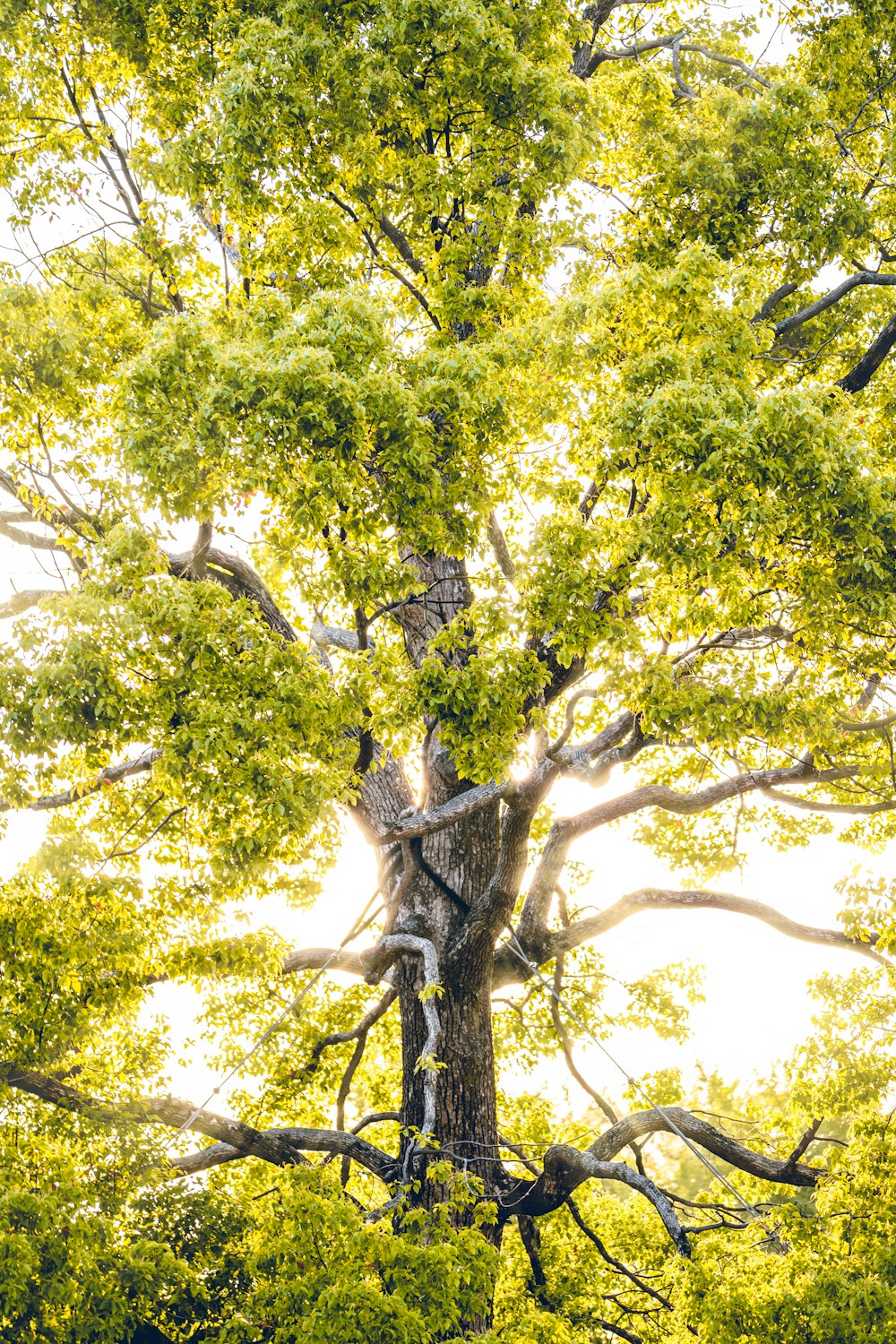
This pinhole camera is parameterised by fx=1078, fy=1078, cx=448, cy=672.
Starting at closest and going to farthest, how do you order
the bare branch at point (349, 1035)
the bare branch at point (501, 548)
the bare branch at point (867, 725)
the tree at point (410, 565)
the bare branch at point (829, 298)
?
1. the tree at point (410, 565)
2. the bare branch at point (829, 298)
3. the bare branch at point (867, 725)
4. the bare branch at point (501, 548)
5. the bare branch at point (349, 1035)

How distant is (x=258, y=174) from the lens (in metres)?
→ 6.38

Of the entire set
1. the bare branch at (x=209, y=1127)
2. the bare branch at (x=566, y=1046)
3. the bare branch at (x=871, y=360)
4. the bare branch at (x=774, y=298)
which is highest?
the bare branch at (x=774, y=298)

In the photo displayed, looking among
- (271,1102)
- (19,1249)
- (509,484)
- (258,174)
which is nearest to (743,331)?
(509,484)

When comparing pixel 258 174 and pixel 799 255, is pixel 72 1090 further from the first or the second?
pixel 799 255

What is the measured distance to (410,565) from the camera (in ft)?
22.2

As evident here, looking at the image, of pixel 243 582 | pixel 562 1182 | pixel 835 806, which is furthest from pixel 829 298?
pixel 562 1182

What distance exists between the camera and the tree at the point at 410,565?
5426 millimetres

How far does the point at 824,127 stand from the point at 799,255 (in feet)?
2.70

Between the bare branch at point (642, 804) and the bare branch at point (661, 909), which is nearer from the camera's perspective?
the bare branch at point (642, 804)

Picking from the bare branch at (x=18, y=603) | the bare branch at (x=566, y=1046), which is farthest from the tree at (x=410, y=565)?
the bare branch at (x=566, y=1046)

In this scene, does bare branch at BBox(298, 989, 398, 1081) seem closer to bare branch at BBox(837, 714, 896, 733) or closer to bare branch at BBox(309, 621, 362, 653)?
bare branch at BBox(309, 621, 362, 653)

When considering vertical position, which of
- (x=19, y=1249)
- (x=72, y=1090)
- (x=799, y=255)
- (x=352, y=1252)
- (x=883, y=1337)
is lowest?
(x=883, y=1337)

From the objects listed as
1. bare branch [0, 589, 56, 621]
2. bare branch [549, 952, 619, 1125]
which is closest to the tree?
bare branch [0, 589, 56, 621]

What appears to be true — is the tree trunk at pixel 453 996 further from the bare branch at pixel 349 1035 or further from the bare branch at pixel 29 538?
the bare branch at pixel 29 538
